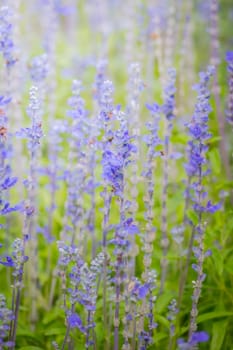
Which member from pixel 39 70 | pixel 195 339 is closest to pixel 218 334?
pixel 195 339

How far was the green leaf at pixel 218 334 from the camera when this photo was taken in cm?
257

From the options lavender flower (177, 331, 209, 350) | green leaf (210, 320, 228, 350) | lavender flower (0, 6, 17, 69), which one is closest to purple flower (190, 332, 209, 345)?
lavender flower (177, 331, 209, 350)

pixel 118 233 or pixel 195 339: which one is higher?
pixel 118 233

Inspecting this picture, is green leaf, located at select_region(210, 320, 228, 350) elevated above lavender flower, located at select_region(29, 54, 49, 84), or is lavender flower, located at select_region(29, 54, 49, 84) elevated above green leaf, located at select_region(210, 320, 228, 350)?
lavender flower, located at select_region(29, 54, 49, 84)

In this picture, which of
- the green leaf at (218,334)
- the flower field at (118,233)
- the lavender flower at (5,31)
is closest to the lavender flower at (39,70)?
the flower field at (118,233)

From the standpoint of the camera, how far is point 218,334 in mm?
2607

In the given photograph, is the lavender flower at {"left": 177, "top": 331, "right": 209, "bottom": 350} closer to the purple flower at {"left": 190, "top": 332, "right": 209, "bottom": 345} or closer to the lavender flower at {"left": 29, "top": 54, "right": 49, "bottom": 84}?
the purple flower at {"left": 190, "top": 332, "right": 209, "bottom": 345}

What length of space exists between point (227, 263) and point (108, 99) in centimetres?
118

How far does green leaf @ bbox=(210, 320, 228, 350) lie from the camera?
8.43 ft

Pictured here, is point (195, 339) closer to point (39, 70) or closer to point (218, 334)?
point (218, 334)

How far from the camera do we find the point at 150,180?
8.26 feet

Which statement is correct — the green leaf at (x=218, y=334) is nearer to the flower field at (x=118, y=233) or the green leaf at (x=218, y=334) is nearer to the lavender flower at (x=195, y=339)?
the flower field at (x=118, y=233)

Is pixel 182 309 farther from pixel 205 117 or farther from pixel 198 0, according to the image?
pixel 198 0

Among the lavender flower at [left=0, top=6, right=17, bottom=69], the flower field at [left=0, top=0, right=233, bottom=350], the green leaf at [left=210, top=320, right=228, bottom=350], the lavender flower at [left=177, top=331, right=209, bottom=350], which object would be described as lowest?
the lavender flower at [left=177, top=331, right=209, bottom=350]
